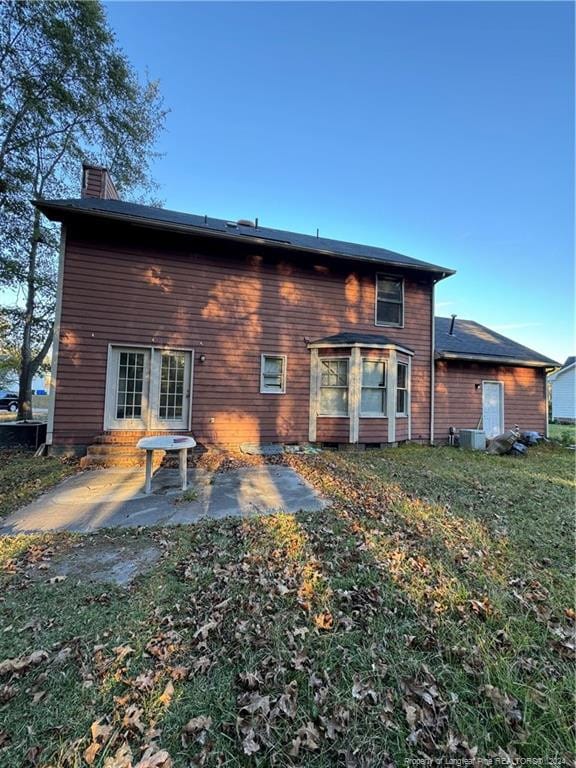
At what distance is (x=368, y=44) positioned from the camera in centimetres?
854

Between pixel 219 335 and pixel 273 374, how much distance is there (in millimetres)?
1681

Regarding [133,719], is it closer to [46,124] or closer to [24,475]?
[24,475]

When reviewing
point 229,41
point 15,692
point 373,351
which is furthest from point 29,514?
point 229,41

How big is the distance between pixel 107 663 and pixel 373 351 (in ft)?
25.8

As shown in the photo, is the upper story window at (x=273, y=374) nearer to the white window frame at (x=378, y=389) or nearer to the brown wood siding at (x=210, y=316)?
the brown wood siding at (x=210, y=316)

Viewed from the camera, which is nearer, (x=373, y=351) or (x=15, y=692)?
(x=15, y=692)

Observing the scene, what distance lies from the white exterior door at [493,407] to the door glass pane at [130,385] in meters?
10.2

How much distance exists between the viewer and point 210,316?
27.5ft

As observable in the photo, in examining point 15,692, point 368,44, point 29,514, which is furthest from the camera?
point 368,44

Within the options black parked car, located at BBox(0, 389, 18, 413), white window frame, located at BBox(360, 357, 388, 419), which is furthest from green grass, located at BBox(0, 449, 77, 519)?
black parked car, located at BBox(0, 389, 18, 413)

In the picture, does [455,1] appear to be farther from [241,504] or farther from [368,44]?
[241,504]

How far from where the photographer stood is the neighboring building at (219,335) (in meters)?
7.49

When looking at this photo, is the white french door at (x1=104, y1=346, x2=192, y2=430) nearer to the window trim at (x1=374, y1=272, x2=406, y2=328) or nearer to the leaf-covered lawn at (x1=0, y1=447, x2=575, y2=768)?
the leaf-covered lawn at (x1=0, y1=447, x2=575, y2=768)

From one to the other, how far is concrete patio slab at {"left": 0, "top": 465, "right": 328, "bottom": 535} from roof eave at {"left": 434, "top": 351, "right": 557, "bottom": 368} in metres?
6.53
